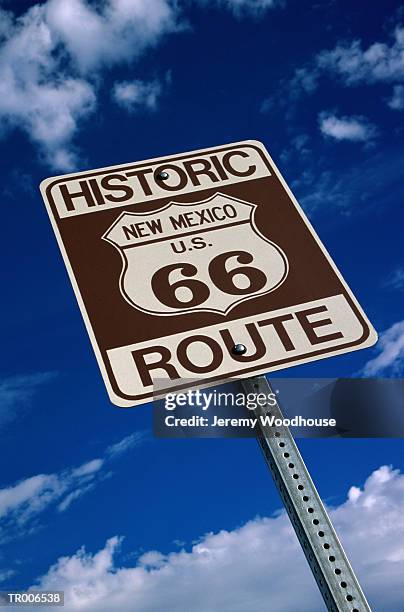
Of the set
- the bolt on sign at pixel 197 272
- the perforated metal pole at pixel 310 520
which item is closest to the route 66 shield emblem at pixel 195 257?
the bolt on sign at pixel 197 272

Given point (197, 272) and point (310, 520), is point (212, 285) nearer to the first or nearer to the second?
point (197, 272)

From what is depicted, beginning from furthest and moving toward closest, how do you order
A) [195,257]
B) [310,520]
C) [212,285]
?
[195,257] → [212,285] → [310,520]

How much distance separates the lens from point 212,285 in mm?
2799

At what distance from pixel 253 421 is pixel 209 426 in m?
0.21

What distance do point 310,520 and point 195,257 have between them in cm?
132

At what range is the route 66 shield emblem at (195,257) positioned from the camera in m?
2.76

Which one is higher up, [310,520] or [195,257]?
[195,257]

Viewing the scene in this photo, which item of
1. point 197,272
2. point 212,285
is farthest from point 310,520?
point 197,272

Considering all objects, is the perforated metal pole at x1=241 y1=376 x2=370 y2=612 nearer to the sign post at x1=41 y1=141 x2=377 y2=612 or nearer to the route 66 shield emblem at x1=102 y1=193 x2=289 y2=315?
the sign post at x1=41 y1=141 x2=377 y2=612

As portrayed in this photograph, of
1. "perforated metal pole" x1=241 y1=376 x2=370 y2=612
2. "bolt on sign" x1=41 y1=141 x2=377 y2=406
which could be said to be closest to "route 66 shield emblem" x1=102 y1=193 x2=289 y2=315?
"bolt on sign" x1=41 y1=141 x2=377 y2=406

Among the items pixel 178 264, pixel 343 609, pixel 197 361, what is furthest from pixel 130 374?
pixel 343 609

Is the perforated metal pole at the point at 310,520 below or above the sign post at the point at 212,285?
below

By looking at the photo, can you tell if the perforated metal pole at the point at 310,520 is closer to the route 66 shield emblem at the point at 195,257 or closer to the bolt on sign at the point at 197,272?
the bolt on sign at the point at 197,272

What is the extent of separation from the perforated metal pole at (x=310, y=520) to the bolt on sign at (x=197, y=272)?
30 cm
